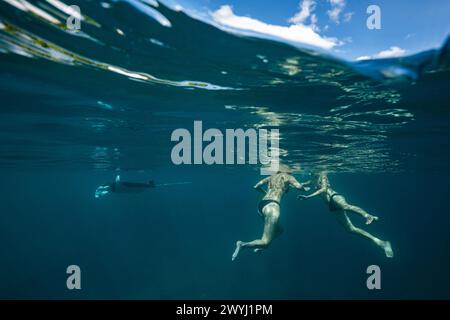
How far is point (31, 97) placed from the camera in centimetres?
1183

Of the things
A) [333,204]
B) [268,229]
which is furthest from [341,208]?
[268,229]

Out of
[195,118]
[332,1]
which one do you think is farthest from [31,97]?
[332,1]

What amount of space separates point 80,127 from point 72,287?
25.8 metres

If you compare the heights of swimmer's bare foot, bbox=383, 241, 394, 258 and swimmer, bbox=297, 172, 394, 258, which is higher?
swimmer, bbox=297, 172, 394, 258

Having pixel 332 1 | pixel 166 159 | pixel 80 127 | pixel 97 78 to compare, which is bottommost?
pixel 166 159

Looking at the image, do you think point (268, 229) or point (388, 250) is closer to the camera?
point (388, 250)

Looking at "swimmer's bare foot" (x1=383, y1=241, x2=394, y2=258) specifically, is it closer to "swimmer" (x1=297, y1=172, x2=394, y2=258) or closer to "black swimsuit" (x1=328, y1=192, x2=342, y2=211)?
"swimmer" (x1=297, y1=172, x2=394, y2=258)

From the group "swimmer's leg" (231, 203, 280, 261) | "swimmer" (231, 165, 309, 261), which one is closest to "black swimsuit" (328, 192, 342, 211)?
"swimmer" (231, 165, 309, 261)

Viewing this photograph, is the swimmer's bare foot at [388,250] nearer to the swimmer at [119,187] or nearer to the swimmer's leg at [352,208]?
the swimmer's leg at [352,208]

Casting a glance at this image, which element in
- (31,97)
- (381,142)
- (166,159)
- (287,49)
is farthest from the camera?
(166,159)

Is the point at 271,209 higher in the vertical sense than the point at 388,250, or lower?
higher

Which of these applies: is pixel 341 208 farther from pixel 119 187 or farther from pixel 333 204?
pixel 119 187
